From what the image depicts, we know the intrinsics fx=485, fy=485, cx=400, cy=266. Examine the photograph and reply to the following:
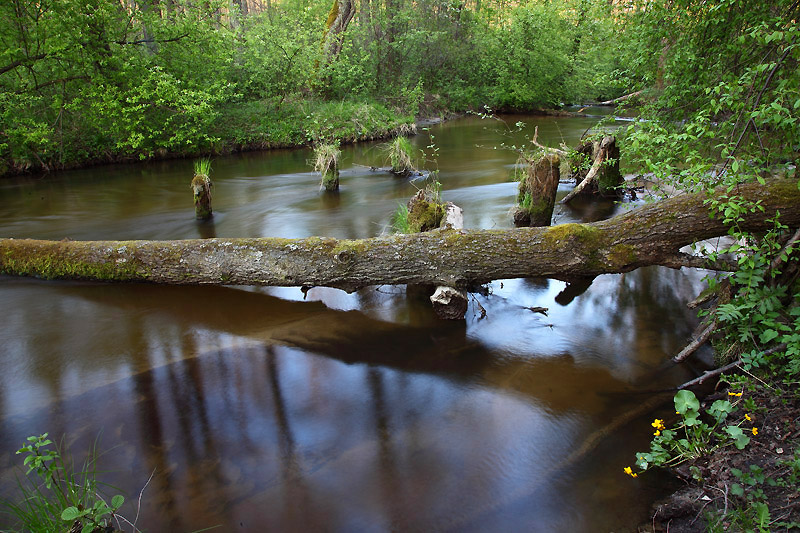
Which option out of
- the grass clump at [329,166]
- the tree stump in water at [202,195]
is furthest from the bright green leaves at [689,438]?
the grass clump at [329,166]

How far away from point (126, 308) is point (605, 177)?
9.39m

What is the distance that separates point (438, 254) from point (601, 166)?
6.41 meters

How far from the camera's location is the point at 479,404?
175 inches

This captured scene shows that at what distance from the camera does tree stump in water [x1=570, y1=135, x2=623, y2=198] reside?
980cm

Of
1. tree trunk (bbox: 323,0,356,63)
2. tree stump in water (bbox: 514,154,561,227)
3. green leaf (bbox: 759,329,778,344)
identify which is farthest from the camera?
tree trunk (bbox: 323,0,356,63)

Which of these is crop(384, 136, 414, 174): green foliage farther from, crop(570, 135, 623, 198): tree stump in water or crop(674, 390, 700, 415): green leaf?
crop(674, 390, 700, 415): green leaf

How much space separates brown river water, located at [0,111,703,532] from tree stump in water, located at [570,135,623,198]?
3.56 m

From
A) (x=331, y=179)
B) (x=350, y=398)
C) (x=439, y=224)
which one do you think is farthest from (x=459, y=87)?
(x=350, y=398)

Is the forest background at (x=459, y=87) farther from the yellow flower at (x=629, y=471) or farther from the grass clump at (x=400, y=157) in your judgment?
the grass clump at (x=400, y=157)

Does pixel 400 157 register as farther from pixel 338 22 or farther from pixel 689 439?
pixel 338 22

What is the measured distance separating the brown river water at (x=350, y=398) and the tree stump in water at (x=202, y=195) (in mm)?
3661

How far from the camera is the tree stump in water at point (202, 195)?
10078mm

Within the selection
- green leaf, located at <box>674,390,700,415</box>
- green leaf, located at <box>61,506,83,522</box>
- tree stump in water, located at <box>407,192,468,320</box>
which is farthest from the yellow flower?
green leaf, located at <box>61,506,83,522</box>

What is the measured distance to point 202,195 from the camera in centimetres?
1048
